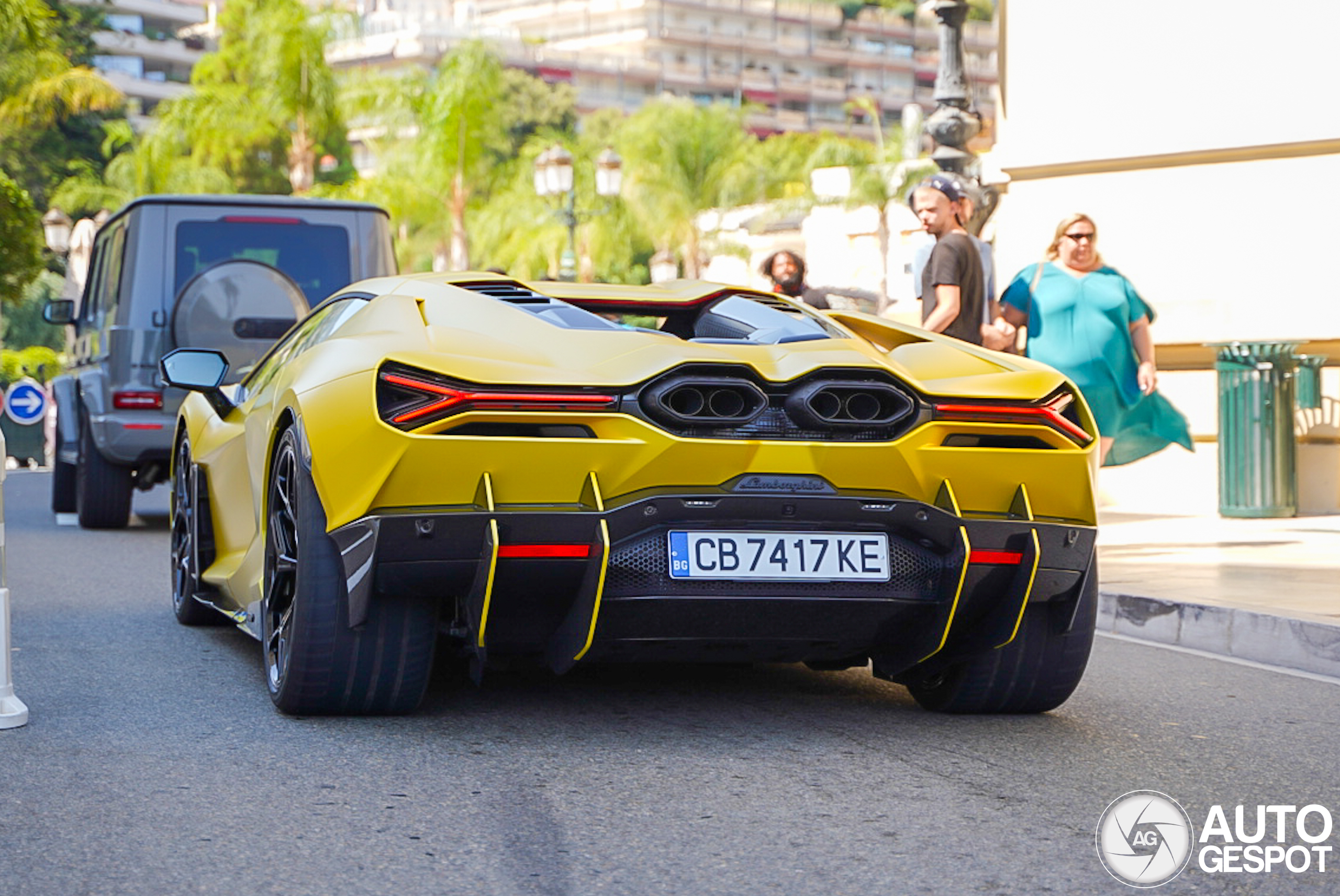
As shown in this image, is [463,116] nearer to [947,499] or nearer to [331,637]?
[331,637]

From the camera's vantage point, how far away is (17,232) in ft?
89.7

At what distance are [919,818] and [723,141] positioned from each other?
68142 mm

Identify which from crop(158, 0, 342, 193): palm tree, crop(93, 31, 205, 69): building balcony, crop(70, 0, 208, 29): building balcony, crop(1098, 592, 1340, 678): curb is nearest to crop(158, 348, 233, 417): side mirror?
crop(1098, 592, 1340, 678): curb

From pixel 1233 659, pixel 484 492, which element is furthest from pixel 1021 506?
pixel 1233 659

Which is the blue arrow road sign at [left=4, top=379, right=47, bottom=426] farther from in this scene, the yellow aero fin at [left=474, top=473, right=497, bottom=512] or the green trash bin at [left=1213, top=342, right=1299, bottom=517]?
the yellow aero fin at [left=474, top=473, right=497, bottom=512]

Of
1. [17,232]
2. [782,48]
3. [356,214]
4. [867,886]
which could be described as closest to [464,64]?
[17,232]

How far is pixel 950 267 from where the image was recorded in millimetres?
8750

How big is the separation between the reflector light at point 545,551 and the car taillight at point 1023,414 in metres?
0.98

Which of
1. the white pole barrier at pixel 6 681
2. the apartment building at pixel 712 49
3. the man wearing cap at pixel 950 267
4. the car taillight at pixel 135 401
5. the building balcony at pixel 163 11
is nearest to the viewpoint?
the white pole barrier at pixel 6 681

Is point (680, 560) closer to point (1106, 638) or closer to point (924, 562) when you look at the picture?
point (924, 562)

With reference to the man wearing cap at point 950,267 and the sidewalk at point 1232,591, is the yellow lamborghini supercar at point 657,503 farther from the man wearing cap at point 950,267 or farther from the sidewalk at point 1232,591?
the man wearing cap at point 950,267

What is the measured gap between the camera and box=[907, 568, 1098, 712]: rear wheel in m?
5.15

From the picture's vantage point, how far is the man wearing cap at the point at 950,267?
874cm

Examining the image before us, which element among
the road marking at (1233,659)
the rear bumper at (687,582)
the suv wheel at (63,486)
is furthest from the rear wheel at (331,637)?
the suv wheel at (63,486)
